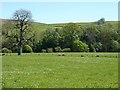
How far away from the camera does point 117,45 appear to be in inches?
5172

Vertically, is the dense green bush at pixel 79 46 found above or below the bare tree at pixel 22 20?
below

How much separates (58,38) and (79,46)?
1035 centimetres

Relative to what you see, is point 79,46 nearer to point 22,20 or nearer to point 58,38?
point 58,38

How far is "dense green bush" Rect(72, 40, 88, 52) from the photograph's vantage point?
126 meters

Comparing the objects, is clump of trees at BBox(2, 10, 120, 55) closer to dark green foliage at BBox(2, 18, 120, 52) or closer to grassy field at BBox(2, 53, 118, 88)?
dark green foliage at BBox(2, 18, 120, 52)

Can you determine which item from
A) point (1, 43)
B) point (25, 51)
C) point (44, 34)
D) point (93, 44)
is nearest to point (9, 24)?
point (1, 43)

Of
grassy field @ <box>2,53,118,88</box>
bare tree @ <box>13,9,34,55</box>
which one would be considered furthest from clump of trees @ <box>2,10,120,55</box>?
grassy field @ <box>2,53,118,88</box>

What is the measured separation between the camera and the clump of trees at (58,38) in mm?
90688

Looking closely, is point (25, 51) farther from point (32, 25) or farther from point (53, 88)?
point (53, 88)

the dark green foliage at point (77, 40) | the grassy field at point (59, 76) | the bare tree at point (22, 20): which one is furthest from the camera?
the dark green foliage at point (77, 40)

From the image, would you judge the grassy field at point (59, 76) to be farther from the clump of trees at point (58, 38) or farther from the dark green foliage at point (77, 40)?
the dark green foliage at point (77, 40)

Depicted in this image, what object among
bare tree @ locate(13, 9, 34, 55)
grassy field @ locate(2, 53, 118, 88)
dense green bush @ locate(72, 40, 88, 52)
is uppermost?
bare tree @ locate(13, 9, 34, 55)

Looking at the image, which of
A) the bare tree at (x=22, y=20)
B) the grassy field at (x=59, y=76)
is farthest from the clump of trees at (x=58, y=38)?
the grassy field at (x=59, y=76)

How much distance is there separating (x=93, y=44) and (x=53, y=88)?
397 ft
